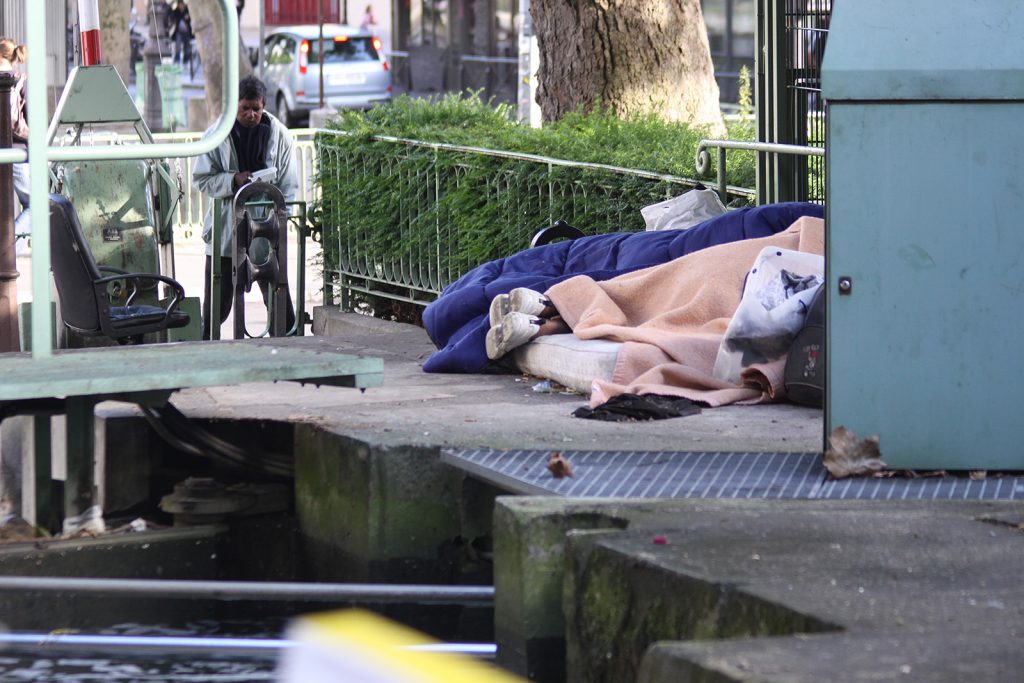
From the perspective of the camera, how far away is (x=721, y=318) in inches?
279

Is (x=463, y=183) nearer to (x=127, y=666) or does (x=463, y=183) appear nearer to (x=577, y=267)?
(x=577, y=267)

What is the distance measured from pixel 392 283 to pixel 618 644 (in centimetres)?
662

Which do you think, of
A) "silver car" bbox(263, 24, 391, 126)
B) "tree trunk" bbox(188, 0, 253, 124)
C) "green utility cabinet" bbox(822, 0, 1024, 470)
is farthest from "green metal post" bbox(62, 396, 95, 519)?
"silver car" bbox(263, 24, 391, 126)

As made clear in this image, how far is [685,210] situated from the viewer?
827 centimetres

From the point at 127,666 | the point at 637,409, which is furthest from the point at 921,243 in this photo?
the point at 127,666

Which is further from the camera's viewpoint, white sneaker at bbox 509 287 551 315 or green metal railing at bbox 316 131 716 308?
green metal railing at bbox 316 131 716 308

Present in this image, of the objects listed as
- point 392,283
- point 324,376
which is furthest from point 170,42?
point 324,376

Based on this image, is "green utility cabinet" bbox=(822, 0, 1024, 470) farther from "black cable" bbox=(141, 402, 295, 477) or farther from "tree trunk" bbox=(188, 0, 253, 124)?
"tree trunk" bbox=(188, 0, 253, 124)

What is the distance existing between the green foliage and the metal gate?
18.9 inches

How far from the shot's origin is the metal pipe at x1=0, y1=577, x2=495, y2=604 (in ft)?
16.5

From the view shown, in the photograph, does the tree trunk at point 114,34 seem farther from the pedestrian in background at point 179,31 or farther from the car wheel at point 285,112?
the pedestrian in background at point 179,31

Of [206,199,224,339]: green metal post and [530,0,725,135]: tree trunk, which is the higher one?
[530,0,725,135]: tree trunk

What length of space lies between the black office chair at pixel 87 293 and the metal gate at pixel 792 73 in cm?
363

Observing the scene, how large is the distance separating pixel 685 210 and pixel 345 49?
2724 centimetres
